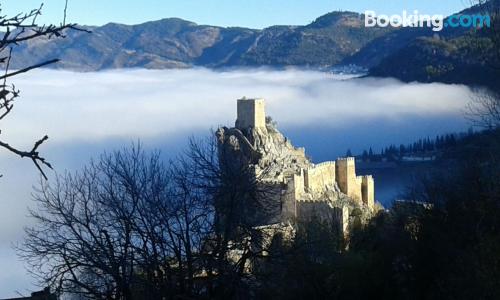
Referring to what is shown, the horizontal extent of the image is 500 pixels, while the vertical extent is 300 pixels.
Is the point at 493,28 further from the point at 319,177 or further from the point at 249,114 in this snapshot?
the point at 249,114

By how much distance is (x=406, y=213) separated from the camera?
61.9 ft

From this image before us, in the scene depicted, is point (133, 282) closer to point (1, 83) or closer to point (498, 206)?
point (1, 83)

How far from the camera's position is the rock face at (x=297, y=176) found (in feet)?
89.4

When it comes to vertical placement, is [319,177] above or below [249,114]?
below

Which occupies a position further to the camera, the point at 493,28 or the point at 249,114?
the point at 249,114

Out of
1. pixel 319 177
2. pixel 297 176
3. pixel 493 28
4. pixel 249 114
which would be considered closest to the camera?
pixel 493 28

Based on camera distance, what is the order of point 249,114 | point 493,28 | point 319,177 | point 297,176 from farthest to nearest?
point 249,114, point 319,177, point 297,176, point 493,28

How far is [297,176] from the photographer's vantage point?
29641 millimetres

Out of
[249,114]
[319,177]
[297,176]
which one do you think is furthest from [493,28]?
[249,114]

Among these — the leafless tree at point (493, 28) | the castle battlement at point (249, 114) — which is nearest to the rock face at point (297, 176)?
the castle battlement at point (249, 114)

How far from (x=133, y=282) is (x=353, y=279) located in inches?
252

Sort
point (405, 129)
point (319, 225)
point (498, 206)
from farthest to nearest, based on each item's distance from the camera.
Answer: point (405, 129) < point (319, 225) < point (498, 206)

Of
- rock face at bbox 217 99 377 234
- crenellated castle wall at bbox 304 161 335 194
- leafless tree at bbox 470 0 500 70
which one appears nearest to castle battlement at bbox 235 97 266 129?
rock face at bbox 217 99 377 234

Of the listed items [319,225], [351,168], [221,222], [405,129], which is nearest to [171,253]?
[221,222]
